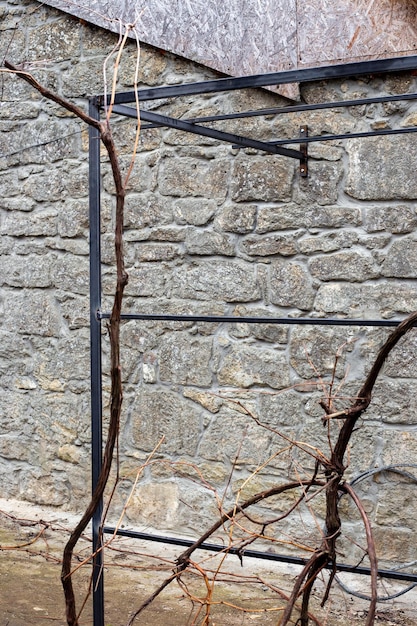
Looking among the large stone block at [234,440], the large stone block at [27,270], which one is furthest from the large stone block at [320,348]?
the large stone block at [27,270]

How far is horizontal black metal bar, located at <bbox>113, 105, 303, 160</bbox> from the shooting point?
2.48 metres

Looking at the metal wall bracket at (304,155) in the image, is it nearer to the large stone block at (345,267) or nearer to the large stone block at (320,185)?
the large stone block at (320,185)

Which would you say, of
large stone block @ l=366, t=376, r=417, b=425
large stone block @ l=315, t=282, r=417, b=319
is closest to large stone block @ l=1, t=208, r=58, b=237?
large stone block @ l=315, t=282, r=417, b=319

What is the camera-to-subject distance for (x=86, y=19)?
13.5 ft

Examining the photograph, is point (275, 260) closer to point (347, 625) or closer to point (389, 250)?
point (389, 250)

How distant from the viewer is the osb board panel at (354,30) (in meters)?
3.47

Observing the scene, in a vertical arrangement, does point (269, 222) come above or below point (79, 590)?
above

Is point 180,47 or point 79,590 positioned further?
point 180,47

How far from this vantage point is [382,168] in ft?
11.5

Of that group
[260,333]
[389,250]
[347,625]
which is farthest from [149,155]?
[347,625]

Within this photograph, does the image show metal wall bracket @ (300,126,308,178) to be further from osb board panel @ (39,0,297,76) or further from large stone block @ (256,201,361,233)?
→ osb board panel @ (39,0,297,76)

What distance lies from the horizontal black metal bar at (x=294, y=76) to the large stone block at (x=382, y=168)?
51.7 inches

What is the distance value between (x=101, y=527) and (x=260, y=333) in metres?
1.66

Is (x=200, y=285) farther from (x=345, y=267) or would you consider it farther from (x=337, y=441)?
(x=337, y=441)
